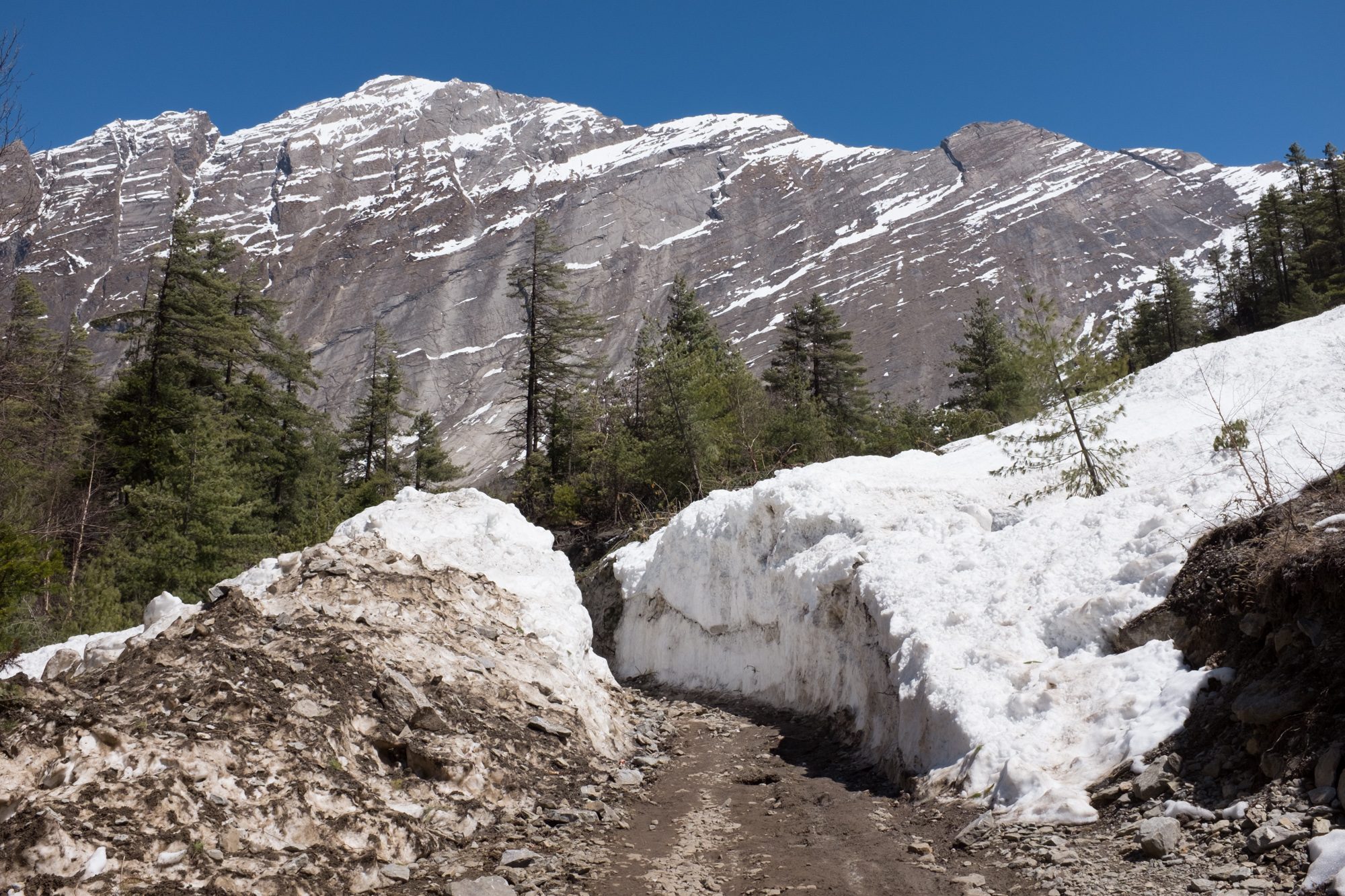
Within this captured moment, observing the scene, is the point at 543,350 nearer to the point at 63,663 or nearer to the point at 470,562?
the point at 470,562

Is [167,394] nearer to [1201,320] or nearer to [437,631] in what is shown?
[437,631]

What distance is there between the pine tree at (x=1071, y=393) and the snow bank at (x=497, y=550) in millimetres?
8764

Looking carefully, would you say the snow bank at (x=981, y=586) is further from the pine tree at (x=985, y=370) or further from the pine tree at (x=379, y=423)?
the pine tree at (x=379, y=423)

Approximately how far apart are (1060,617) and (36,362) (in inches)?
530

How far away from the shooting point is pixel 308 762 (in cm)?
688

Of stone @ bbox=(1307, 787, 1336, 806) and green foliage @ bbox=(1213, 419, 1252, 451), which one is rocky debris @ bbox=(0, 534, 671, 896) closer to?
stone @ bbox=(1307, 787, 1336, 806)

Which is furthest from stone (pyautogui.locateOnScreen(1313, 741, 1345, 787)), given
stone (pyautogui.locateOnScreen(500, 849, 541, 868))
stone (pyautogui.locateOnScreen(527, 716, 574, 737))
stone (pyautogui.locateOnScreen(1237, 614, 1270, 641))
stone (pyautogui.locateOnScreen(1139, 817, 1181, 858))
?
stone (pyautogui.locateOnScreen(527, 716, 574, 737))

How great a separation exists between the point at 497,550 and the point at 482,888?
870 cm

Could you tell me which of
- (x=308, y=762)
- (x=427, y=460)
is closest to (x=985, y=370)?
(x=427, y=460)

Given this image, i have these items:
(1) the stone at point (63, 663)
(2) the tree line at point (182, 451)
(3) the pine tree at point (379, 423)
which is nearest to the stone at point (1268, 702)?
(1) the stone at point (63, 663)

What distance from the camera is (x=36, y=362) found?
10.9 meters

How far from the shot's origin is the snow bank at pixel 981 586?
7.62m

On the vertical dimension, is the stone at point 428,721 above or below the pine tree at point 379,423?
below

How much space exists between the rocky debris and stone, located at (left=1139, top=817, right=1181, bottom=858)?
4.12 metres
